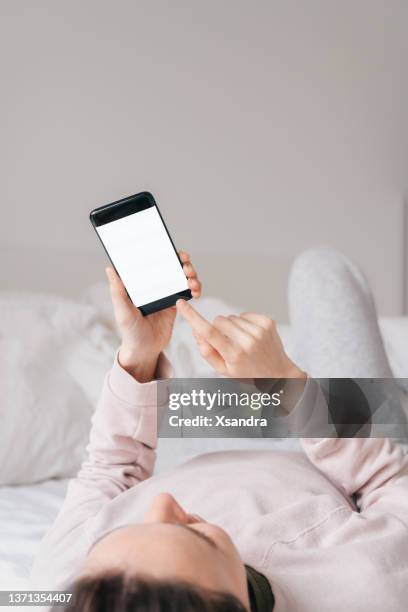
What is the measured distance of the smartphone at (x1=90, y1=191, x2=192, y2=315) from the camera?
0.75 metres

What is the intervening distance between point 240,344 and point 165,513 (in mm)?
214

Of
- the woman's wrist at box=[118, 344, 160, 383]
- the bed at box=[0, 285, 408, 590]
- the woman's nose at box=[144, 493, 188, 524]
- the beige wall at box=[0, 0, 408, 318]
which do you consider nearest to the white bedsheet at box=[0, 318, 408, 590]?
the bed at box=[0, 285, 408, 590]

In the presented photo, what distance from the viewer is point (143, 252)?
759mm

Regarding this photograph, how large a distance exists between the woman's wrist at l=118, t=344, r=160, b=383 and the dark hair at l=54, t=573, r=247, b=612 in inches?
15.9

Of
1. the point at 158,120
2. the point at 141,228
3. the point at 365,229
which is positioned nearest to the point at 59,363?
the point at 141,228

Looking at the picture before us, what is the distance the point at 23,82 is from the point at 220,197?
65 cm

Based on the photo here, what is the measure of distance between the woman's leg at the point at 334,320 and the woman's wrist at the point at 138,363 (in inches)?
15.2

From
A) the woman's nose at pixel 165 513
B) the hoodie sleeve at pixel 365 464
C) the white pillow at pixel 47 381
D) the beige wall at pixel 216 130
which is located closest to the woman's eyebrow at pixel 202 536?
the woman's nose at pixel 165 513

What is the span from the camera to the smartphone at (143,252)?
75 cm

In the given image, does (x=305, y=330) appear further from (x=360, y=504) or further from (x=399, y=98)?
(x=399, y=98)

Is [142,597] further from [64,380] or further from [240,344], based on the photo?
[64,380]

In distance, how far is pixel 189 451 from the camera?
3.93 feet

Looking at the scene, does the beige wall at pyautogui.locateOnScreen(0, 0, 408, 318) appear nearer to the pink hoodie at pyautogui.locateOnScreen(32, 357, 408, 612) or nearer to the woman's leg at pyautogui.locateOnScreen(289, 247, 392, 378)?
the woman's leg at pyautogui.locateOnScreen(289, 247, 392, 378)

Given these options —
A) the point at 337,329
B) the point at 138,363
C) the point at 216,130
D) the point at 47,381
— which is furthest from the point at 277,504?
the point at 216,130
